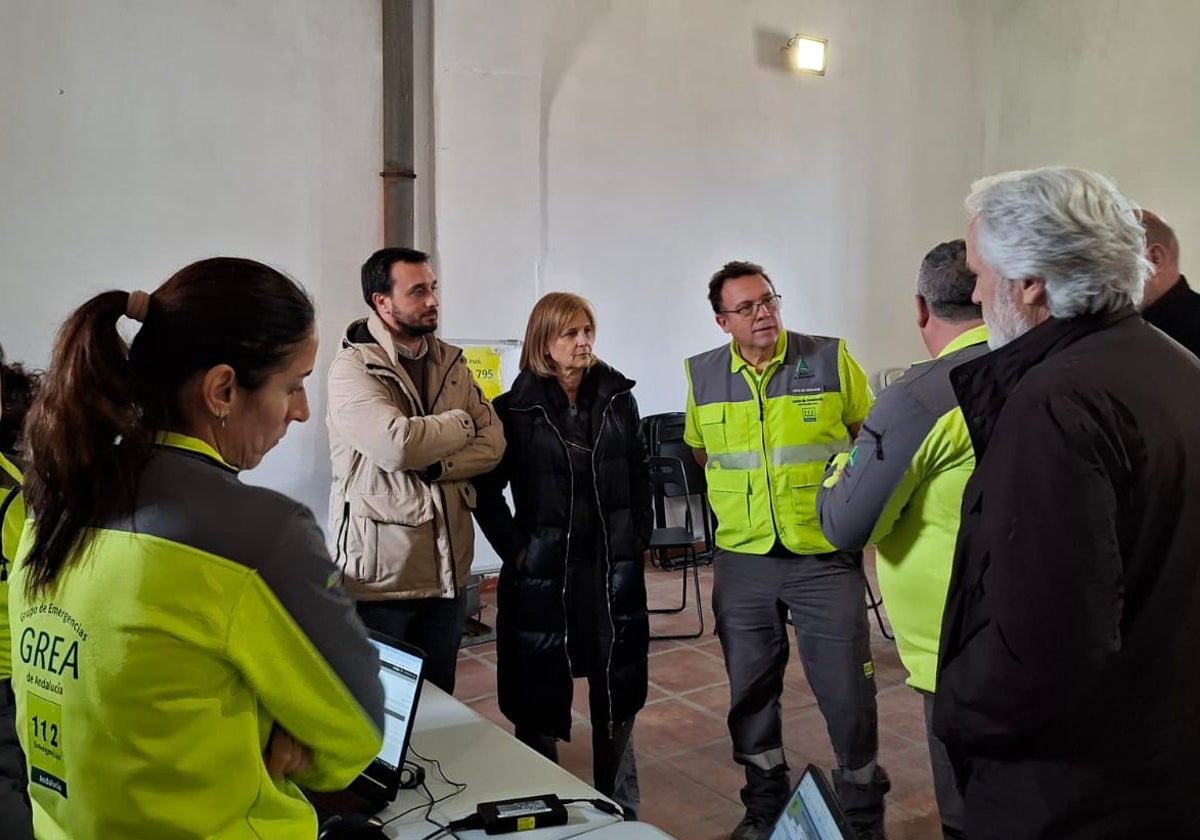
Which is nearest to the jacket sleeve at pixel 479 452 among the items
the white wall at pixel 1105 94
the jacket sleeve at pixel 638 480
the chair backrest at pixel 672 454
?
the jacket sleeve at pixel 638 480

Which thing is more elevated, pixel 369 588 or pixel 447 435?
pixel 447 435

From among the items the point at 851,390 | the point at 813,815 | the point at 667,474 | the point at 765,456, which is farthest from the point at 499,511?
the point at 667,474

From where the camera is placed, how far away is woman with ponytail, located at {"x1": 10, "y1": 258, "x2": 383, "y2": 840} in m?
0.86

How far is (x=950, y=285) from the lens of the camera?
185 centimetres

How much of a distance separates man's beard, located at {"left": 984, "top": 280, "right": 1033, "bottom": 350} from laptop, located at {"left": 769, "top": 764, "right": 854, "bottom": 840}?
2.11 ft

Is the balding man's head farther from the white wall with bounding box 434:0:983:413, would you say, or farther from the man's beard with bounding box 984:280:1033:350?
the white wall with bounding box 434:0:983:413

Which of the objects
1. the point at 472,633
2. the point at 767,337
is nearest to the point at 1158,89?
the point at 767,337

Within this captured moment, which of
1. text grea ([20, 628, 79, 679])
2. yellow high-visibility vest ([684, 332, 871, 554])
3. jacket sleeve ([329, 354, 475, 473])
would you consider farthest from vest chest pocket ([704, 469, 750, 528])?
text grea ([20, 628, 79, 679])

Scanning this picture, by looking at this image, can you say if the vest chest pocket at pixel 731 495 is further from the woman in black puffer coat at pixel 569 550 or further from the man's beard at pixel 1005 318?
the man's beard at pixel 1005 318

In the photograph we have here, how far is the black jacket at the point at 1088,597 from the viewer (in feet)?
3.55

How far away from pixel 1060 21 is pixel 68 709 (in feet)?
24.8

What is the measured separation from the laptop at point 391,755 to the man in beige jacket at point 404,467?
2.53 ft

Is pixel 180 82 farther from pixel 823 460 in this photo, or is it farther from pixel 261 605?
pixel 261 605

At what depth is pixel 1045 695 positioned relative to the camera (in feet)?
3.63
